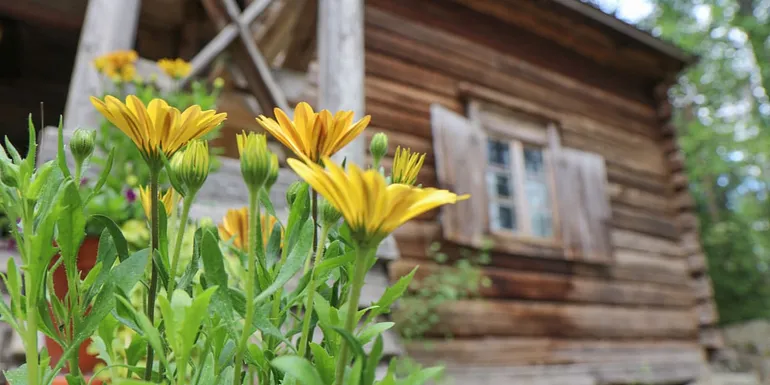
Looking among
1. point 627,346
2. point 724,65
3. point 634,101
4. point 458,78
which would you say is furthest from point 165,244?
point 724,65

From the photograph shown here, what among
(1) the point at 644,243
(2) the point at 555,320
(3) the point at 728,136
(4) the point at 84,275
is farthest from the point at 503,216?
(3) the point at 728,136

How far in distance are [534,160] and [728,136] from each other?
29.4ft

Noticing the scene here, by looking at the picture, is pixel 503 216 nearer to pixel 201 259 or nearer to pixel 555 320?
pixel 555 320

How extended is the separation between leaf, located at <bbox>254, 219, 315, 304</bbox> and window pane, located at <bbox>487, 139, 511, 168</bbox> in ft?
12.6

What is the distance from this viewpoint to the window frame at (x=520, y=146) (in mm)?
3838

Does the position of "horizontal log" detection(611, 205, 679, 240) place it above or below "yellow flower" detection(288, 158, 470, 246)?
above

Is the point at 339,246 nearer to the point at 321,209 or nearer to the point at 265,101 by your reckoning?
the point at 321,209

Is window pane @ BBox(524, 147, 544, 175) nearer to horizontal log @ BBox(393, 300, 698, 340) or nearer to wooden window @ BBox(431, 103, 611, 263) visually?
wooden window @ BBox(431, 103, 611, 263)

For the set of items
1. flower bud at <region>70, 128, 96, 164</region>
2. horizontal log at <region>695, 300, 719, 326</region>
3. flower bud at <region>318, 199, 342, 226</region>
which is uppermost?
horizontal log at <region>695, 300, 719, 326</region>

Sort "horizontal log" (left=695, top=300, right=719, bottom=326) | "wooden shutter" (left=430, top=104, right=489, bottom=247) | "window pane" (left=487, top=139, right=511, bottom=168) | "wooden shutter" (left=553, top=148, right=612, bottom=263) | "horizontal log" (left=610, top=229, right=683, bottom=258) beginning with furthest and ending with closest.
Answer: "horizontal log" (left=695, top=300, right=719, bottom=326) → "horizontal log" (left=610, top=229, right=683, bottom=258) → "window pane" (left=487, top=139, right=511, bottom=168) → "wooden shutter" (left=553, top=148, right=612, bottom=263) → "wooden shutter" (left=430, top=104, right=489, bottom=247)

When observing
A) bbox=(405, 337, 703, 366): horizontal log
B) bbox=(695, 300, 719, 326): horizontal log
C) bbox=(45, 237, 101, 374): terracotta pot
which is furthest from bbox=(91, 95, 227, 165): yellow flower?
bbox=(695, 300, 719, 326): horizontal log

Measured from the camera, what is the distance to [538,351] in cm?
366

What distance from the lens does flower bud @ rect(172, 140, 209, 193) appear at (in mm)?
343

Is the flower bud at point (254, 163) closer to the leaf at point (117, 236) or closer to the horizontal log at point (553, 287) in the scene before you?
the leaf at point (117, 236)
